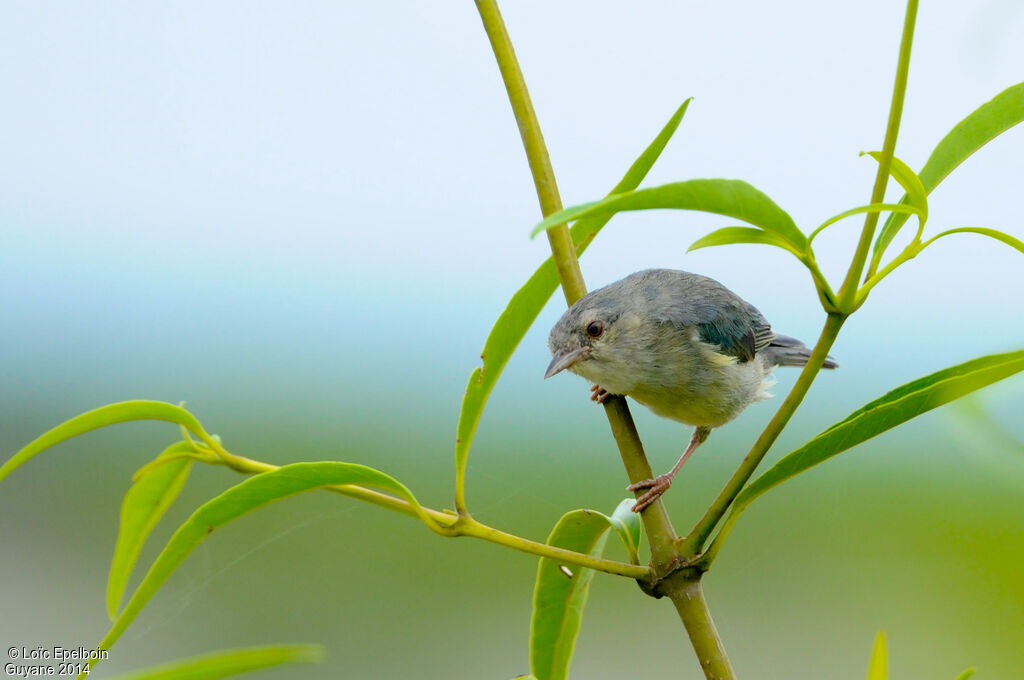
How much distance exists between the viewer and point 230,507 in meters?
0.87

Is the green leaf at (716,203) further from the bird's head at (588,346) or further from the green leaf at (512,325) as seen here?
the bird's head at (588,346)

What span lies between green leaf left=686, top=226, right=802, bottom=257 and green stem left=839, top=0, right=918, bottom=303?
2.0 inches

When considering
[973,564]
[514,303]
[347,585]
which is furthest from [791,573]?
[514,303]

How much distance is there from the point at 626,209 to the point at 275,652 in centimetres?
40

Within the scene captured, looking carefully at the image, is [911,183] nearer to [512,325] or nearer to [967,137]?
[967,137]

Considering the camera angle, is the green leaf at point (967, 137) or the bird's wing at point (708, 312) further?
Result: the bird's wing at point (708, 312)

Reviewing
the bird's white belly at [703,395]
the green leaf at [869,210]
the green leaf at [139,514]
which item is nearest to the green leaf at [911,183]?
the green leaf at [869,210]

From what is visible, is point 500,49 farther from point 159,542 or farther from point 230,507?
point 159,542

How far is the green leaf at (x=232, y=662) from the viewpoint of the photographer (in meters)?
0.45

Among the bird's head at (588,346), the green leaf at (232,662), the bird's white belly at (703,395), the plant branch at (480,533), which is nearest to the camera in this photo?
the green leaf at (232,662)

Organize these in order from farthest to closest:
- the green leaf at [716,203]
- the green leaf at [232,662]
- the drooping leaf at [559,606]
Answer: the drooping leaf at [559,606], the green leaf at [716,203], the green leaf at [232,662]

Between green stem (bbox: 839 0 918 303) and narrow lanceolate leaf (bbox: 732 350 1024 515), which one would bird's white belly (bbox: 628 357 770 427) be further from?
green stem (bbox: 839 0 918 303)

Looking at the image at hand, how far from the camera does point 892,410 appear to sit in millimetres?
853

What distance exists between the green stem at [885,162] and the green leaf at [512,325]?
29cm
